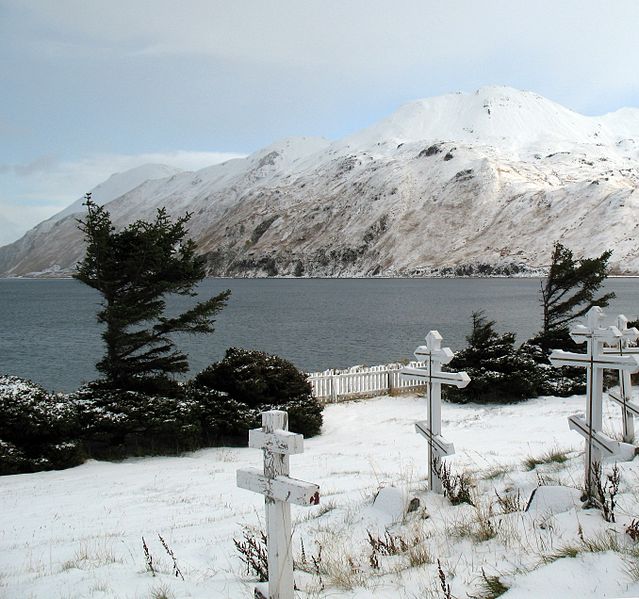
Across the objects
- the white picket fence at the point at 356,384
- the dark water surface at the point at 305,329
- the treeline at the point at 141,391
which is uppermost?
the treeline at the point at 141,391

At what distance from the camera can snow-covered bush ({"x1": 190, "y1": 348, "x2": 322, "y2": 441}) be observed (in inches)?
586

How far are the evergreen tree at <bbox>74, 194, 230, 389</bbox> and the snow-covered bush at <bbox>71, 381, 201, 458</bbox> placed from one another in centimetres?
124

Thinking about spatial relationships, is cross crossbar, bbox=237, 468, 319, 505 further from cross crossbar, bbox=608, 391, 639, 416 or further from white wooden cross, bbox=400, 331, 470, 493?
cross crossbar, bbox=608, 391, 639, 416

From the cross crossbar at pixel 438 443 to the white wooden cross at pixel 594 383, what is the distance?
1443 mm

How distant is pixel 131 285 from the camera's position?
16109mm

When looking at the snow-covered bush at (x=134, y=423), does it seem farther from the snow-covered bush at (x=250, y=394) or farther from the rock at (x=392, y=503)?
the rock at (x=392, y=503)

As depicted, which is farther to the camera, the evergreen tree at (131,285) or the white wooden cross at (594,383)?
the evergreen tree at (131,285)

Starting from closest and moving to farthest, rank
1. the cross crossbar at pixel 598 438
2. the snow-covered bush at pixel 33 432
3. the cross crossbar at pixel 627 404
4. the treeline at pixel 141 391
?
the cross crossbar at pixel 598 438
the cross crossbar at pixel 627 404
the snow-covered bush at pixel 33 432
the treeline at pixel 141 391

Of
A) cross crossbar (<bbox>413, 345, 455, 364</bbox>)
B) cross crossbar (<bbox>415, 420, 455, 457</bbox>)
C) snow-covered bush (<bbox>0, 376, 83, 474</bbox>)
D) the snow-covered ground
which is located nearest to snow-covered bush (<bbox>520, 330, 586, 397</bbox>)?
the snow-covered ground

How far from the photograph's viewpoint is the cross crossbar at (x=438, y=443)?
24.2ft

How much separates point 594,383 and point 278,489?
406cm

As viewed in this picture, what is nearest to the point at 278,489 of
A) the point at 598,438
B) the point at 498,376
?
the point at 598,438

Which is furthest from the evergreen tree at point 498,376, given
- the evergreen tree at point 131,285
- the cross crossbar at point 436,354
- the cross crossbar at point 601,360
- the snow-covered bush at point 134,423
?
the cross crossbar at point 601,360

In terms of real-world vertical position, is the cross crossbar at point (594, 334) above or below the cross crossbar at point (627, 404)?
above
